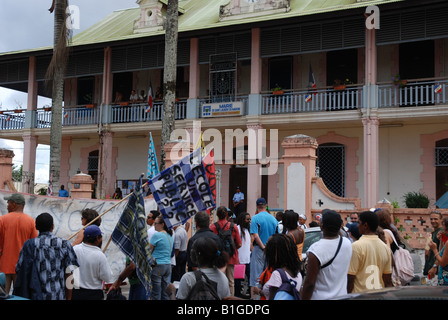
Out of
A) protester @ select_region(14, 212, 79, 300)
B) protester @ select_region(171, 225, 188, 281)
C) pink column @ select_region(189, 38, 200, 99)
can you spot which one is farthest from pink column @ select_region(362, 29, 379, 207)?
protester @ select_region(14, 212, 79, 300)

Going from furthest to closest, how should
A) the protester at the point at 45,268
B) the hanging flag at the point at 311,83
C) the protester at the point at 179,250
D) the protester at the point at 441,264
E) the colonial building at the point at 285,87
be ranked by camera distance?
the hanging flag at the point at 311,83
the colonial building at the point at 285,87
the protester at the point at 179,250
the protester at the point at 441,264
the protester at the point at 45,268

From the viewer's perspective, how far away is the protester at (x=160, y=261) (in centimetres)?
690

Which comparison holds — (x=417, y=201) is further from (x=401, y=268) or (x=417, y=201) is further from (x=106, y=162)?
(x=401, y=268)

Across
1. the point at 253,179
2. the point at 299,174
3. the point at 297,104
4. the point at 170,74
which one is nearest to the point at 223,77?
the point at 297,104

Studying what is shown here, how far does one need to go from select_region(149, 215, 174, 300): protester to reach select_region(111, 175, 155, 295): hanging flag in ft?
2.90

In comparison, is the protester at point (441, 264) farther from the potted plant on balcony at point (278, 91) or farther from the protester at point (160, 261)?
the potted plant on balcony at point (278, 91)

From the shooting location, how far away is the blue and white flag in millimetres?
7577

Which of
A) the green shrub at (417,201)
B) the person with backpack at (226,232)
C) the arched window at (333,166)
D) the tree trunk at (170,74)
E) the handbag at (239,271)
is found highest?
the tree trunk at (170,74)

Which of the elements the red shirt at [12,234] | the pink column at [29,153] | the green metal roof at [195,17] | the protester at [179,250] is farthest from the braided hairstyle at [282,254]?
the pink column at [29,153]

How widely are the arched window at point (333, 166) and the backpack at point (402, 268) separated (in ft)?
45.2

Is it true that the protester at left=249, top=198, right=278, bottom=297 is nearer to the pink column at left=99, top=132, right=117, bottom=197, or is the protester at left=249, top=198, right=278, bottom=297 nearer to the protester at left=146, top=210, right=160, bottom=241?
the protester at left=146, top=210, right=160, bottom=241

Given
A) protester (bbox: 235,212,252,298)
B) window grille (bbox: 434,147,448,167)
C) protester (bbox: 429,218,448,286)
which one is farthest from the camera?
window grille (bbox: 434,147,448,167)

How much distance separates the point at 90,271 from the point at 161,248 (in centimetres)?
166
